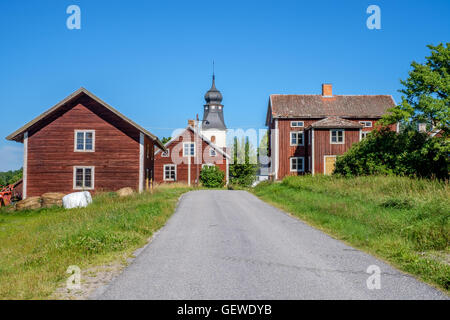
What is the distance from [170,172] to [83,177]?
54.9 feet

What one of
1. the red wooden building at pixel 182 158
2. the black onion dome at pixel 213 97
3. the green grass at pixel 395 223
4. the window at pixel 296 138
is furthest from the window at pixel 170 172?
the black onion dome at pixel 213 97

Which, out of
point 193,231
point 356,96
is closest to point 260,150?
point 356,96

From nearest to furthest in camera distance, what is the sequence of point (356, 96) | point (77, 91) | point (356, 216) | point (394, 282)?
1. point (394, 282)
2. point (356, 216)
3. point (77, 91)
4. point (356, 96)

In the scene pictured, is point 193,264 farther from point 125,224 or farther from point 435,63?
point 435,63

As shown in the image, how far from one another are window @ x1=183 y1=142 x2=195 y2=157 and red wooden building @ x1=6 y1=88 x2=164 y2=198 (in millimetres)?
15879

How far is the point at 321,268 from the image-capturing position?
7.09m

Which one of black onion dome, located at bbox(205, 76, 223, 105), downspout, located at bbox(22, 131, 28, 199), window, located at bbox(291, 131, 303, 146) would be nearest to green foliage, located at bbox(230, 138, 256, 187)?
window, located at bbox(291, 131, 303, 146)

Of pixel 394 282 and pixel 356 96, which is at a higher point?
pixel 356 96

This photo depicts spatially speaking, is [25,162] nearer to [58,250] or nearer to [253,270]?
[58,250]

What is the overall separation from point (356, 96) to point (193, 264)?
40.4m

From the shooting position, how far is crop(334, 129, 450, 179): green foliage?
2645 centimetres

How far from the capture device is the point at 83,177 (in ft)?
91.2

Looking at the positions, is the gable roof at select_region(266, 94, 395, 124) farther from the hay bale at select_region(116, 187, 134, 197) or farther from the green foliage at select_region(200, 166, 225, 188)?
the hay bale at select_region(116, 187, 134, 197)
